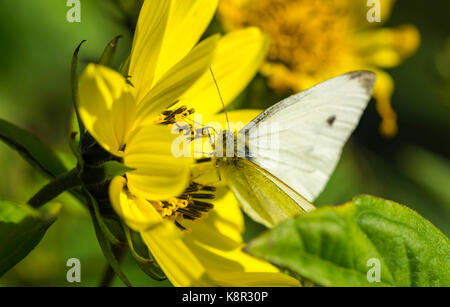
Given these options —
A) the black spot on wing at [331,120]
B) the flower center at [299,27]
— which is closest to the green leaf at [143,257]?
the black spot on wing at [331,120]

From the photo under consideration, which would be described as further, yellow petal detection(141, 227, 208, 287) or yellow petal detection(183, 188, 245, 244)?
yellow petal detection(183, 188, 245, 244)

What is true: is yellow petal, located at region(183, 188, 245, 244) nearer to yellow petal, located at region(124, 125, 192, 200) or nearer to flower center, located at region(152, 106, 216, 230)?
flower center, located at region(152, 106, 216, 230)

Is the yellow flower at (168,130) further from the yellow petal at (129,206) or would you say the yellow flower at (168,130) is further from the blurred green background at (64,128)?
the blurred green background at (64,128)

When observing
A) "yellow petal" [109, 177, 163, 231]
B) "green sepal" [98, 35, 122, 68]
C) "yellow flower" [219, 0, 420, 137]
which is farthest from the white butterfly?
"yellow flower" [219, 0, 420, 137]

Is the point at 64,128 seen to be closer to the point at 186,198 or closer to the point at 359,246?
the point at 186,198

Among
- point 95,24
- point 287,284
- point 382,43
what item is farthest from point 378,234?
point 382,43

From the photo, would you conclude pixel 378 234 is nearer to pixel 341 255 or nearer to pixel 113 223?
pixel 341 255

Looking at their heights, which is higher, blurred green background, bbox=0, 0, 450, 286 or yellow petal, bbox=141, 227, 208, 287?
blurred green background, bbox=0, 0, 450, 286
